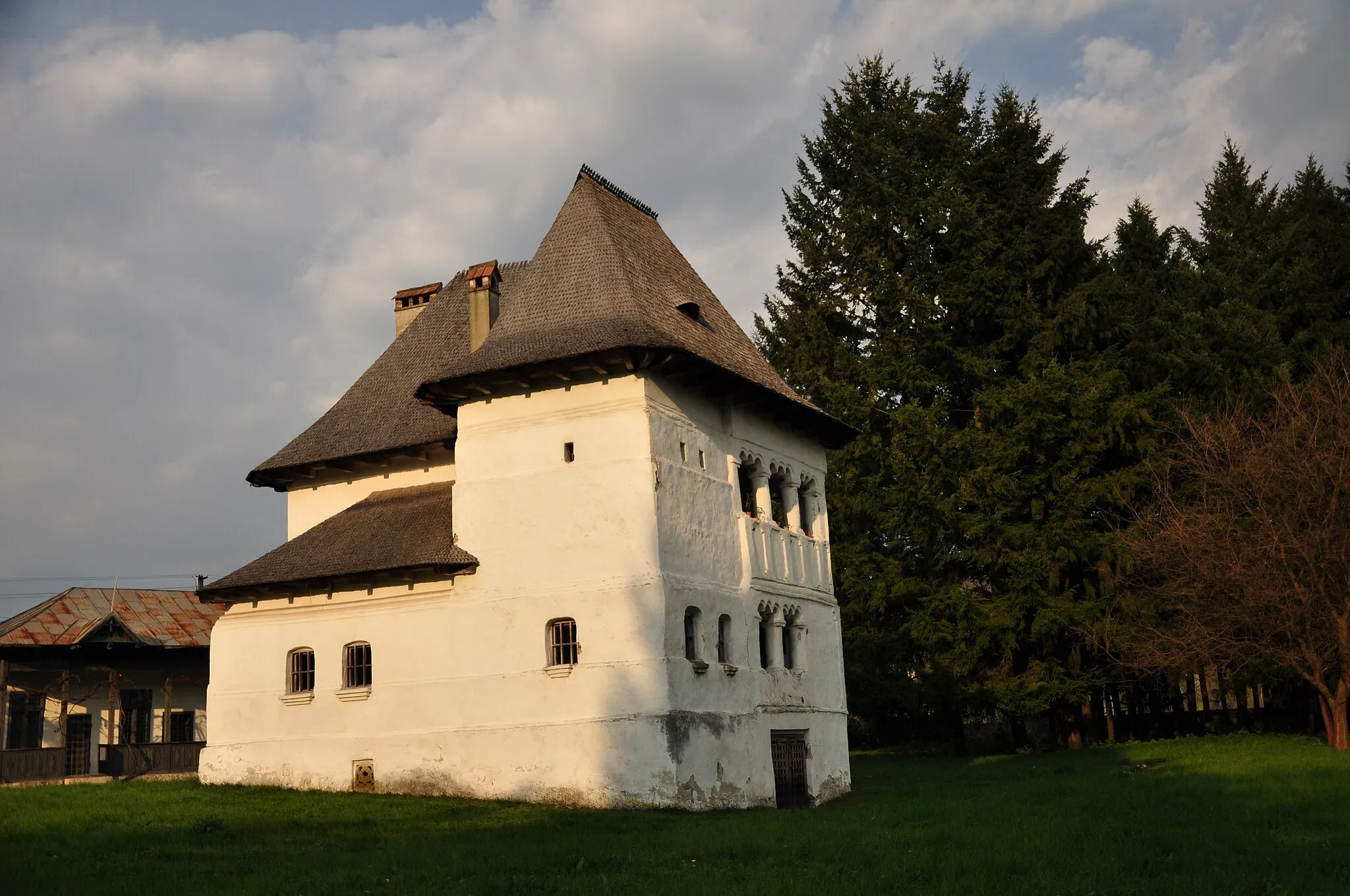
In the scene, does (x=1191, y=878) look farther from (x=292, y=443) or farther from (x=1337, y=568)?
(x=292, y=443)

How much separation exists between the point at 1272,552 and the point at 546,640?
662 inches

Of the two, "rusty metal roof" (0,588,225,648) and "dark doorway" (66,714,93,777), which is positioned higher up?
"rusty metal roof" (0,588,225,648)

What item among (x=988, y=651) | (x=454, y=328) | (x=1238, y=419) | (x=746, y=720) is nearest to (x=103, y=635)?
(x=454, y=328)

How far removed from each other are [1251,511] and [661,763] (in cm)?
1623

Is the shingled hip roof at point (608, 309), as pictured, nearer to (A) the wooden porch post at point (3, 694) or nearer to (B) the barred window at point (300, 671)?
(B) the barred window at point (300, 671)

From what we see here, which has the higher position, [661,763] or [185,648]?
[185,648]

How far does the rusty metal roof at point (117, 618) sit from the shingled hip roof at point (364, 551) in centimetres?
669

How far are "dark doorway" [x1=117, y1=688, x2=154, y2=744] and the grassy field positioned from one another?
1096 cm

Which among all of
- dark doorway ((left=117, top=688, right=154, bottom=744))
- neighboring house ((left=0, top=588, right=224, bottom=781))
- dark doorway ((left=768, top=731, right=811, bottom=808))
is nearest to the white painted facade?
dark doorway ((left=768, top=731, right=811, bottom=808))

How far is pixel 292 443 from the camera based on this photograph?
27703 millimetres

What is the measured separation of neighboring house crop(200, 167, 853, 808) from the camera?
21.7 meters

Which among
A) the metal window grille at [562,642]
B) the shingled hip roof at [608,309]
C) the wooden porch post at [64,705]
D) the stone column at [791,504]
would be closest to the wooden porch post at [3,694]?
the wooden porch post at [64,705]

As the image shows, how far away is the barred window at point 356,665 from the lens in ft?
78.8

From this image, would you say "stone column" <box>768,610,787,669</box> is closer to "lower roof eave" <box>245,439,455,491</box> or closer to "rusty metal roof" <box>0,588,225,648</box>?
"lower roof eave" <box>245,439,455,491</box>
